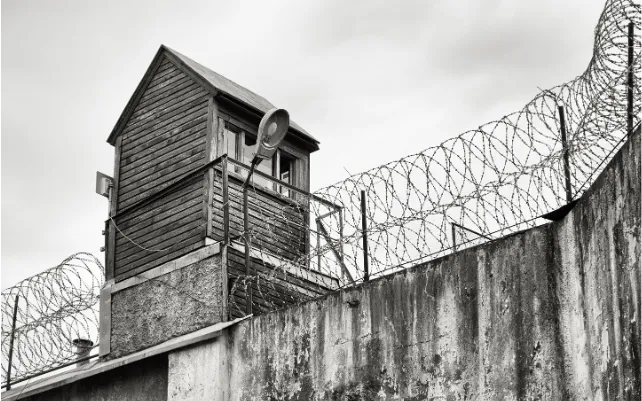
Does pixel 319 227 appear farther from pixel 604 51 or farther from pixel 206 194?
pixel 604 51

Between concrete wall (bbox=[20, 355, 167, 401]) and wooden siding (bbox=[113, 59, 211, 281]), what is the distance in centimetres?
145

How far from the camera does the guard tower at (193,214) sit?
13.0m

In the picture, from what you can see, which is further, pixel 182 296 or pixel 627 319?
pixel 182 296

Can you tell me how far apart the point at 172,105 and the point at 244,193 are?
101 inches

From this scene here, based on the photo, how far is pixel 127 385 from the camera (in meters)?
13.2

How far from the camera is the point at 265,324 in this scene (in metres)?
11.6

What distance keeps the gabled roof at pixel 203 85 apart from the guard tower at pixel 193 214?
0.07ft

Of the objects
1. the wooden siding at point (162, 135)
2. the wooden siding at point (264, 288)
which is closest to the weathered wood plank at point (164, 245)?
the wooden siding at point (264, 288)

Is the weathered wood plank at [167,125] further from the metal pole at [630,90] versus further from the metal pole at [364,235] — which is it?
the metal pole at [630,90]

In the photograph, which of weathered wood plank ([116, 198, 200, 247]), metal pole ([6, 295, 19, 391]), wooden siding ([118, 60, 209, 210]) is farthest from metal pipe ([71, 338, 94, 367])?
wooden siding ([118, 60, 209, 210])

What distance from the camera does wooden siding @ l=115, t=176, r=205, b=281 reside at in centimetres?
1365

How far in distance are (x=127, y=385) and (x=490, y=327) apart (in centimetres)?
565

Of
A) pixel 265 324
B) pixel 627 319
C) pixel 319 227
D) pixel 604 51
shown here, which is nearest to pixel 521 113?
pixel 604 51

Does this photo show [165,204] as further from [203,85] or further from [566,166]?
[566,166]
